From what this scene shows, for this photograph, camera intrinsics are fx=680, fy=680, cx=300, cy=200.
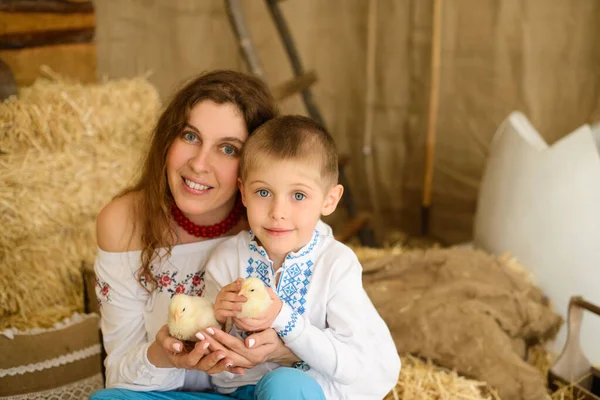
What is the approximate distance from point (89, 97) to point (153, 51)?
4.18 feet

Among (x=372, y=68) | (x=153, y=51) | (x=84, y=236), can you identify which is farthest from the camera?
(x=372, y=68)

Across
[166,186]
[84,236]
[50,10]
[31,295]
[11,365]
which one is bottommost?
[11,365]

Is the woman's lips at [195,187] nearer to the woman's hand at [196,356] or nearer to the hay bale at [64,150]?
the woman's hand at [196,356]

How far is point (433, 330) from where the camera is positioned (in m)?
2.09

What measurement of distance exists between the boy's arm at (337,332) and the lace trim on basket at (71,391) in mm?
999

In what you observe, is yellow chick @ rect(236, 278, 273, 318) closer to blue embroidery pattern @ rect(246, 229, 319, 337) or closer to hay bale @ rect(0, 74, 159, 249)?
blue embroidery pattern @ rect(246, 229, 319, 337)

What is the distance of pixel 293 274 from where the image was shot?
4.75ft

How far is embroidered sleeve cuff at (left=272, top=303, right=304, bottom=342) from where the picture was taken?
1.31m

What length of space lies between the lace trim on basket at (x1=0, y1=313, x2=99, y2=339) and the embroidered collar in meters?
0.89

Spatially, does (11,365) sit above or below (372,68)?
below

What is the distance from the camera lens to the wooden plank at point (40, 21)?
244cm

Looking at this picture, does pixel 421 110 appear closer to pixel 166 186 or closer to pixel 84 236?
pixel 84 236

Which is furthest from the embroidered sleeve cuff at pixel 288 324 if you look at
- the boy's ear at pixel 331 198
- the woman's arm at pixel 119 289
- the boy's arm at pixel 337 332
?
the woman's arm at pixel 119 289

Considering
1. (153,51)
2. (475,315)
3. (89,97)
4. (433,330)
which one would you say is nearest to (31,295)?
(89,97)
